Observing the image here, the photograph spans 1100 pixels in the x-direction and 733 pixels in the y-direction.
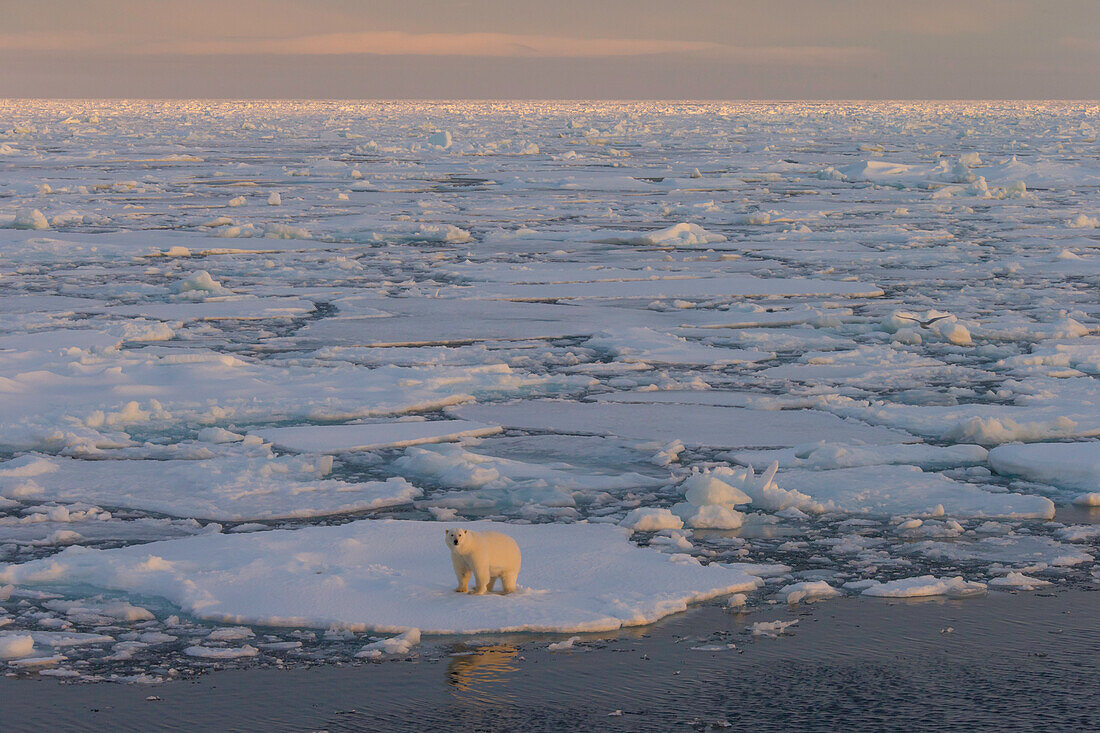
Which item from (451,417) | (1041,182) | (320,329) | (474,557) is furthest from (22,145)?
(474,557)

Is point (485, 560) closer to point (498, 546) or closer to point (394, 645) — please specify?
point (498, 546)

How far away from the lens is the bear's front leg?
14.0ft

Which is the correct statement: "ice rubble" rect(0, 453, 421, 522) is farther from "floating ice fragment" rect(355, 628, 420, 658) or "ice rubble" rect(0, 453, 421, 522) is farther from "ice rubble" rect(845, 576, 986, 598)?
"ice rubble" rect(845, 576, 986, 598)

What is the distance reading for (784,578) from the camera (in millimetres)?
4582

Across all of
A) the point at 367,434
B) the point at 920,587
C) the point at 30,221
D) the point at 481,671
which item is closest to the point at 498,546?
the point at 481,671

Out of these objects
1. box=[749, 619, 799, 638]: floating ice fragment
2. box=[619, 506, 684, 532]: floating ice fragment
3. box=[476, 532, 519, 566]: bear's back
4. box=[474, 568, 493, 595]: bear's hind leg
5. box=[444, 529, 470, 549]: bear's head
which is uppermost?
box=[444, 529, 470, 549]: bear's head

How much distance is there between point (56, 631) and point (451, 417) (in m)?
3.20

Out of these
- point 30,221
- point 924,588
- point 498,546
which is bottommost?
point 924,588

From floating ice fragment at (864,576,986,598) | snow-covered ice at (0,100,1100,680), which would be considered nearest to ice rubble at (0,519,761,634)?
snow-covered ice at (0,100,1100,680)

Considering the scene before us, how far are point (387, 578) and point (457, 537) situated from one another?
488mm

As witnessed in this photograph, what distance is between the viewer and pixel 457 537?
4094 millimetres

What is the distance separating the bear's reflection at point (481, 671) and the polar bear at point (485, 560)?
1.08 feet

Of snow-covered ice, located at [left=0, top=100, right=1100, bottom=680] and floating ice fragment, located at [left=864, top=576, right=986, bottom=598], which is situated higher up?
snow-covered ice, located at [left=0, top=100, right=1100, bottom=680]

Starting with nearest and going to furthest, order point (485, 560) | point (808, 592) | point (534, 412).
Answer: point (485, 560) → point (808, 592) → point (534, 412)
